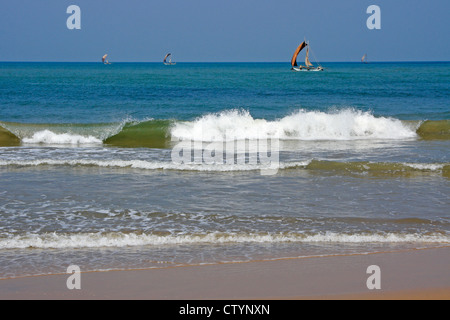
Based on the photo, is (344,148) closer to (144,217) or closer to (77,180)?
(77,180)

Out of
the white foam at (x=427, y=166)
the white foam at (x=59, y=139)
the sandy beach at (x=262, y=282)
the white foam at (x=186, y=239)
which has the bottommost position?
the sandy beach at (x=262, y=282)

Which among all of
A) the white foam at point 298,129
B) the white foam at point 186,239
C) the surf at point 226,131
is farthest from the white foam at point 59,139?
the white foam at point 186,239

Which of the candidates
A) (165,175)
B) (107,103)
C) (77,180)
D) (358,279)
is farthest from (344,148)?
(107,103)

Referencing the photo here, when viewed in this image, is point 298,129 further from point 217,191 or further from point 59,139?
point 217,191

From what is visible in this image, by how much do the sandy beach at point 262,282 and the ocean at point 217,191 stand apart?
290 millimetres

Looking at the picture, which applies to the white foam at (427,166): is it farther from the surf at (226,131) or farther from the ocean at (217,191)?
the surf at (226,131)

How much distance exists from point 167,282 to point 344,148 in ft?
37.0

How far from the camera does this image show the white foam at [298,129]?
19.1 metres

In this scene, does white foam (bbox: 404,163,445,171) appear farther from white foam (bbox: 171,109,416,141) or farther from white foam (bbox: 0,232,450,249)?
white foam (bbox: 171,109,416,141)

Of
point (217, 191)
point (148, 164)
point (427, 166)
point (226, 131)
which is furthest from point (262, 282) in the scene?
point (226, 131)

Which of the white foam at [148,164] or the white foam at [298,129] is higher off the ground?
the white foam at [298,129]

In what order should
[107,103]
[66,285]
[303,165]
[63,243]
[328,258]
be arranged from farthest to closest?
1. [107,103]
2. [303,165]
3. [63,243]
4. [328,258]
5. [66,285]
